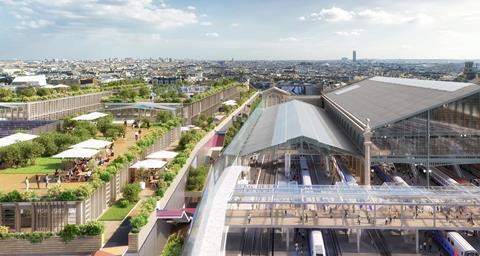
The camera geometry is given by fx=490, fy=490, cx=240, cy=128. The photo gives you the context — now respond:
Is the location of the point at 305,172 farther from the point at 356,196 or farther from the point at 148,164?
the point at 148,164

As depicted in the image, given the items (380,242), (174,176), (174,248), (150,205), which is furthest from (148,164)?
(380,242)

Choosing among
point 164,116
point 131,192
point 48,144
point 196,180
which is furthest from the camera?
point 164,116

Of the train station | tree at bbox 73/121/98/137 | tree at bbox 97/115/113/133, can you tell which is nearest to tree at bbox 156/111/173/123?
the train station

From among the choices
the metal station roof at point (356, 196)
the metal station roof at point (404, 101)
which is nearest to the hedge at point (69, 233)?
the metal station roof at point (356, 196)

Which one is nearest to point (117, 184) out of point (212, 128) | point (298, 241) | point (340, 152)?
point (298, 241)

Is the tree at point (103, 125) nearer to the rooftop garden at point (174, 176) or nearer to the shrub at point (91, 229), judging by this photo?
the rooftop garden at point (174, 176)

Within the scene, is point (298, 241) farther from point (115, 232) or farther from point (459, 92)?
point (459, 92)
